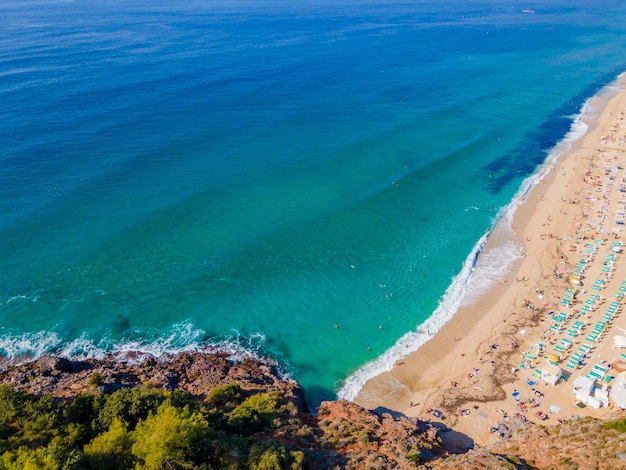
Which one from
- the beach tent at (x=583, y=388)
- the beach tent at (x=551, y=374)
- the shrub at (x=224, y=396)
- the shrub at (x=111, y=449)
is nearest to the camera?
the shrub at (x=111, y=449)

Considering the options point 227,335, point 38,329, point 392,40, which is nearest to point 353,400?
point 227,335

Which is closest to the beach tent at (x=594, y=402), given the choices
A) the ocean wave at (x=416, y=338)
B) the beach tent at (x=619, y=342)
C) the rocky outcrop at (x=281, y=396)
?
the beach tent at (x=619, y=342)

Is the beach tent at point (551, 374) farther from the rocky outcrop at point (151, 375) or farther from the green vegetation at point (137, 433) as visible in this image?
the green vegetation at point (137, 433)

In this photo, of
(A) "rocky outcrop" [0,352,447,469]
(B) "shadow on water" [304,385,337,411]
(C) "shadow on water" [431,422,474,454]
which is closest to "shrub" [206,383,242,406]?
Result: (A) "rocky outcrop" [0,352,447,469]

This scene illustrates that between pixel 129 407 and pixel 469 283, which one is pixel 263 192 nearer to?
pixel 469 283

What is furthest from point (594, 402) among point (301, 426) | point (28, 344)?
point (28, 344)

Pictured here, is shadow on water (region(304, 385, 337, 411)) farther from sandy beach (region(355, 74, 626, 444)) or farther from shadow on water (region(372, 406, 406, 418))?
shadow on water (region(372, 406, 406, 418))

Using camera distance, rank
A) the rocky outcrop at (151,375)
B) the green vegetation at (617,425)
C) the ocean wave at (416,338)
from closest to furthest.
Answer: the green vegetation at (617,425) → the rocky outcrop at (151,375) → the ocean wave at (416,338)
